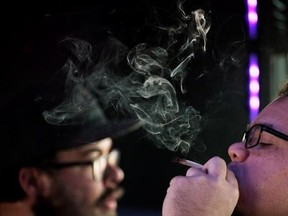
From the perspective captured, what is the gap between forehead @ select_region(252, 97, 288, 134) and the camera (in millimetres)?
1491

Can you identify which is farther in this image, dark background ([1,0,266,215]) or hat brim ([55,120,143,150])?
hat brim ([55,120,143,150])

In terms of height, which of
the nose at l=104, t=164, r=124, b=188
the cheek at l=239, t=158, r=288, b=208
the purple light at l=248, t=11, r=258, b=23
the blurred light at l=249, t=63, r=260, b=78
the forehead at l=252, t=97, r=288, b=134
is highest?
the purple light at l=248, t=11, r=258, b=23

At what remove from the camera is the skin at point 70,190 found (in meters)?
2.08

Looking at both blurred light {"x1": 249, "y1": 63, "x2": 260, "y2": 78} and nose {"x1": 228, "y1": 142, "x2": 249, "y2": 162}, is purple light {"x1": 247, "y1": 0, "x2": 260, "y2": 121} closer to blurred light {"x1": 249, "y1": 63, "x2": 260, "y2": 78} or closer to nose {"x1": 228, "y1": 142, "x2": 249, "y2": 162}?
blurred light {"x1": 249, "y1": 63, "x2": 260, "y2": 78}

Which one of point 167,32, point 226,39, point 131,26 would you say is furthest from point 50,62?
point 226,39

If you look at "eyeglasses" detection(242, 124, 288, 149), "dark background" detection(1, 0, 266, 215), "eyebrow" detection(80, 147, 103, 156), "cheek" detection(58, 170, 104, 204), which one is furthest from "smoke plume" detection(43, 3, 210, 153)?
"eyeglasses" detection(242, 124, 288, 149)

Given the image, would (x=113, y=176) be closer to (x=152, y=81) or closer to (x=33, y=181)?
(x=33, y=181)

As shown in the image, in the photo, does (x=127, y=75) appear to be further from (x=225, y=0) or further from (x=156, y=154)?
(x=225, y=0)

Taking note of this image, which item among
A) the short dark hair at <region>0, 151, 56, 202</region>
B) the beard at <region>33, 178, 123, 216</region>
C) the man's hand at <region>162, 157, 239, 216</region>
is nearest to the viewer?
the man's hand at <region>162, 157, 239, 216</region>

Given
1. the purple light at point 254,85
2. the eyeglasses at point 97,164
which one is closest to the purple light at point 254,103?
the purple light at point 254,85

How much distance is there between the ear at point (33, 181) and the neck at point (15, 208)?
5cm

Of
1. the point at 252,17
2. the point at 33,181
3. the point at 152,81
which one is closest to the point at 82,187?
the point at 33,181

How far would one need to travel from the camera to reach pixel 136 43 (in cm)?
233

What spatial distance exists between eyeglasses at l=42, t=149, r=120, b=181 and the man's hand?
91 centimetres
